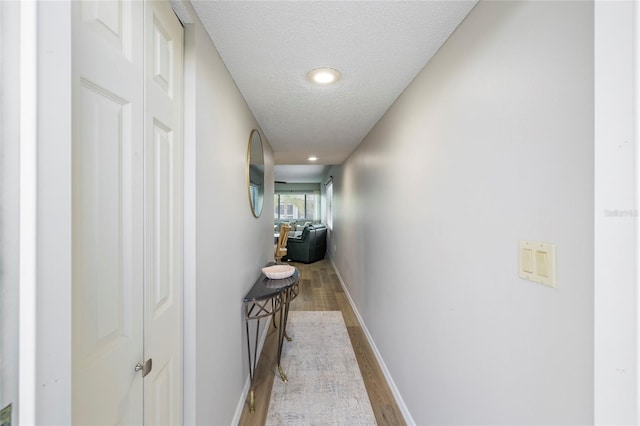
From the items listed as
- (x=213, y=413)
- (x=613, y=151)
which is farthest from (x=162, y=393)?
(x=613, y=151)

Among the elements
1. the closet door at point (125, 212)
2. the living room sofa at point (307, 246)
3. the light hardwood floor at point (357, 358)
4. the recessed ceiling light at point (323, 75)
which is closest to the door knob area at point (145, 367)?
the closet door at point (125, 212)

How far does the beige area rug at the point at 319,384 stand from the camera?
5.56 feet

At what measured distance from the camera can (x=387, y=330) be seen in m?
Result: 2.09

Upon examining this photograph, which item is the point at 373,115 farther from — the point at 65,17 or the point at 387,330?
the point at 65,17

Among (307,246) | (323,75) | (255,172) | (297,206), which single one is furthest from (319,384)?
(297,206)

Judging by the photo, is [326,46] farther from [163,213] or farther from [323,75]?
[163,213]

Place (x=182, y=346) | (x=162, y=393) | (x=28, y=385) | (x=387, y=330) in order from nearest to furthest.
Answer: (x=28, y=385) → (x=162, y=393) → (x=182, y=346) → (x=387, y=330)

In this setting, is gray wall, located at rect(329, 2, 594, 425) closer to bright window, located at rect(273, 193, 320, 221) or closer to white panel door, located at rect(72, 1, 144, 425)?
white panel door, located at rect(72, 1, 144, 425)

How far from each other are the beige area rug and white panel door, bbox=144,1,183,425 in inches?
38.5

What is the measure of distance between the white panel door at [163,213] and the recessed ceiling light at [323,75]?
28.3 inches

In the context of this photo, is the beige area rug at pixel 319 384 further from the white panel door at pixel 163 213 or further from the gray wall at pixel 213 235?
the white panel door at pixel 163 213

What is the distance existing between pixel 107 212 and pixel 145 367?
1.66 ft

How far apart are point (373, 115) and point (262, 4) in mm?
1426

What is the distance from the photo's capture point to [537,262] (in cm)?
76
